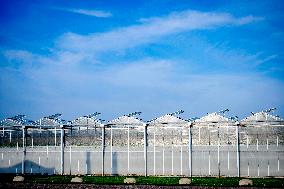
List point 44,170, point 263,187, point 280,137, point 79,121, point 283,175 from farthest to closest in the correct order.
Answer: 1. point 79,121
2. point 280,137
3. point 44,170
4. point 283,175
5. point 263,187

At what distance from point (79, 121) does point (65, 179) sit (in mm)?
52518

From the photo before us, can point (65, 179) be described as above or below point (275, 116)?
below

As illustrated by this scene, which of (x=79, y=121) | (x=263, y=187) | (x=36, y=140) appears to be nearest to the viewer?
(x=263, y=187)

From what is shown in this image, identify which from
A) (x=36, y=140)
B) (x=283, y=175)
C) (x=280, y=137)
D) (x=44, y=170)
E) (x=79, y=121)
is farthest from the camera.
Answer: (x=79, y=121)

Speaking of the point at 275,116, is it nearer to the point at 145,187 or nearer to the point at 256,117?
the point at 256,117

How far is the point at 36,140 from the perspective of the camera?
66.4 metres

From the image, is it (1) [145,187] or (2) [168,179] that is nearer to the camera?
(1) [145,187]

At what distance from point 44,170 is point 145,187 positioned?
14.7 metres

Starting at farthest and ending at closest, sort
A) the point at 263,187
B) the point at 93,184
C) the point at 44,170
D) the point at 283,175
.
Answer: the point at 44,170 < the point at 283,175 < the point at 93,184 < the point at 263,187

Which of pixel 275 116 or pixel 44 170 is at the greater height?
pixel 275 116

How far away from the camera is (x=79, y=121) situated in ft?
243

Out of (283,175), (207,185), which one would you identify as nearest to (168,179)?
(207,185)

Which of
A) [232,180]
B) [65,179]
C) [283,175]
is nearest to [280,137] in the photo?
[283,175]

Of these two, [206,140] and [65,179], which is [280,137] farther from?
[65,179]
